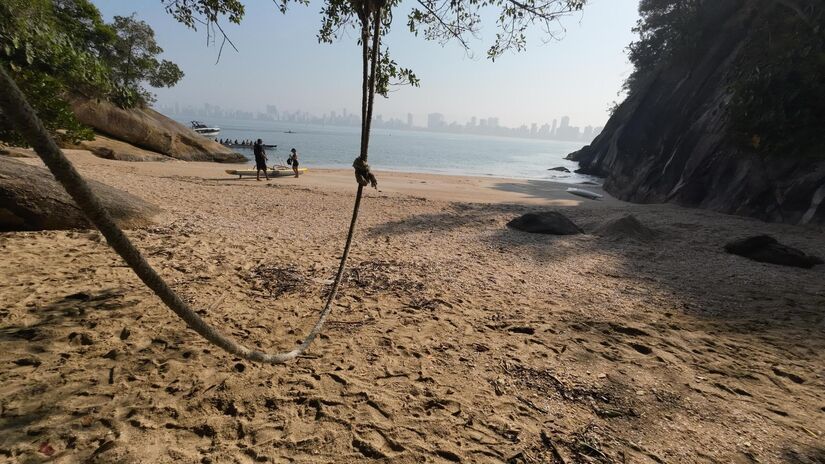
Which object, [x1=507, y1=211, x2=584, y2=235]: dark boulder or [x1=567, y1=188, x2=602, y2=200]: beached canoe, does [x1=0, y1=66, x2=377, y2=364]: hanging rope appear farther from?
[x1=567, y1=188, x2=602, y2=200]: beached canoe

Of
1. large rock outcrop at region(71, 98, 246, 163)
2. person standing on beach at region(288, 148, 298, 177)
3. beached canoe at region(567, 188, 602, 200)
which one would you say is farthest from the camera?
large rock outcrop at region(71, 98, 246, 163)

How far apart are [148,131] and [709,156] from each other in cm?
3484

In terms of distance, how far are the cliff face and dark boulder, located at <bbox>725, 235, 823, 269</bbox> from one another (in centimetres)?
480

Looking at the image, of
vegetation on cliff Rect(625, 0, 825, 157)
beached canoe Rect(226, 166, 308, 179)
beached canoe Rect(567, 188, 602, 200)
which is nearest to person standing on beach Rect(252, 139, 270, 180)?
beached canoe Rect(226, 166, 308, 179)

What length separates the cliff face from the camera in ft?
42.0

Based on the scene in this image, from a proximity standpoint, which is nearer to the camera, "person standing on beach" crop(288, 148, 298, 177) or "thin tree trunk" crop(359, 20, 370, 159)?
"thin tree trunk" crop(359, 20, 370, 159)

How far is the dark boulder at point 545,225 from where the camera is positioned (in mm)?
11023

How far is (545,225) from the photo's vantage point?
11.2 meters

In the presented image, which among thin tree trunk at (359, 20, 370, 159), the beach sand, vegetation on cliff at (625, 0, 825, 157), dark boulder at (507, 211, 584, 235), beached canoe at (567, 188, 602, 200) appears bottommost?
the beach sand

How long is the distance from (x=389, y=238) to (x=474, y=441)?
6.83m

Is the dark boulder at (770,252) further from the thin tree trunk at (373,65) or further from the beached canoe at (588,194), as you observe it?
the beached canoe at (588,194)

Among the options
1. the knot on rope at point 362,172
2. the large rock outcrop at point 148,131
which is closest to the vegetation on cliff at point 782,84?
the knot on rope at point 362,172

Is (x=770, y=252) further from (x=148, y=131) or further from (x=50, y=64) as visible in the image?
(x=148, y=131)

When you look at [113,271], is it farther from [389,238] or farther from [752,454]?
[752,454]
